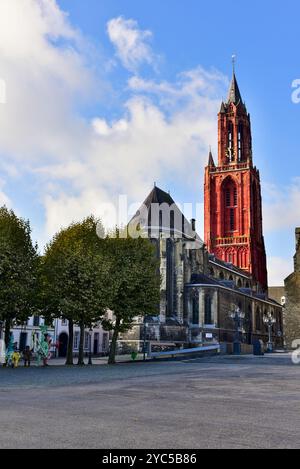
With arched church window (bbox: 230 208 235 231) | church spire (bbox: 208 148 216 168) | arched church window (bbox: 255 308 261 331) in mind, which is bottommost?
arched church window (bbox: 255 308 261 331)

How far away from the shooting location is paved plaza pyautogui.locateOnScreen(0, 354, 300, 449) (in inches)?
277

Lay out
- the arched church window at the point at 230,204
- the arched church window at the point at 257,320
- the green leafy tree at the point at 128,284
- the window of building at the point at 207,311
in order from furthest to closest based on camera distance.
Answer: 1. the arched church window at the point at 230,204
2. the arched church window at the point at 257,320
3. the window of building at the point at 207,311
4. the green leafy tree at the point at 128,284

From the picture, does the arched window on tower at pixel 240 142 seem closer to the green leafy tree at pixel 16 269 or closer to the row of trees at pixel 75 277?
the row of trees at pixel 75 277

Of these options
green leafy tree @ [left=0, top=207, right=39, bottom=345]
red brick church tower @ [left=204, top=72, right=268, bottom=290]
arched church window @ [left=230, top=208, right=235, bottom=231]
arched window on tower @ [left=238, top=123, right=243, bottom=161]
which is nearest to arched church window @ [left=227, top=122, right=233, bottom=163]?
red brick church tower @ [left=204, top=72, right=268, bottom=290]

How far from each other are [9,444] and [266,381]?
14.3m

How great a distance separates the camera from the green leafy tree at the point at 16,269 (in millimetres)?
30469

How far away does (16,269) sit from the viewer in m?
31.4

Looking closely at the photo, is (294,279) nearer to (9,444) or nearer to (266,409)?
(266,409)

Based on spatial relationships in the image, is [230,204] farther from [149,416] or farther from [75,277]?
[149,416]

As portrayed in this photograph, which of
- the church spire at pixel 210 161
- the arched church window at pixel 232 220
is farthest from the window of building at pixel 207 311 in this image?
the church spire at pixel 210 161

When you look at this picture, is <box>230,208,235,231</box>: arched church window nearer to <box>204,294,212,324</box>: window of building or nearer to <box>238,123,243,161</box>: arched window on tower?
<box>238,123,243,161</box>: arched window on tower

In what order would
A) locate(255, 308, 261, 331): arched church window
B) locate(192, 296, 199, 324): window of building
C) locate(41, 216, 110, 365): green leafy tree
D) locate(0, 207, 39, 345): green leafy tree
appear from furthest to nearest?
locate(255, 308, 261, 331): arched church window < locate(192, 296, 199, 324): window of building < locate(41, 216, 110, 365): green leafy tree < locate(0, 207, 39, 345): green leafy tree

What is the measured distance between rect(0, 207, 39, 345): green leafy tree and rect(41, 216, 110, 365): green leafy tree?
1492mm

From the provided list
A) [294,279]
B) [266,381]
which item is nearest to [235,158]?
[294,279]
